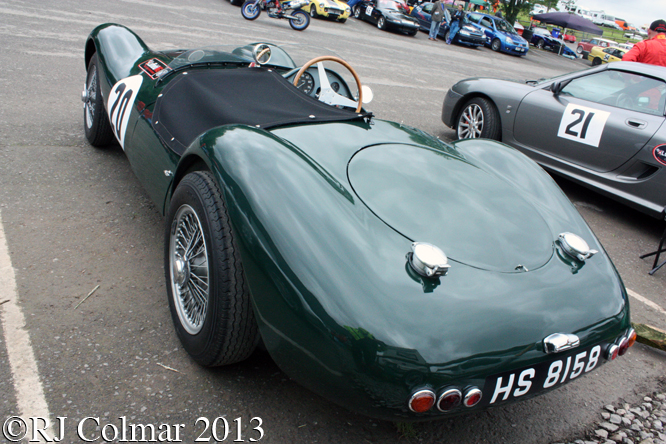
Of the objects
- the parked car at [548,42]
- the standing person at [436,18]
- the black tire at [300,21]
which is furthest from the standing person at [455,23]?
the parked car at [548,42]

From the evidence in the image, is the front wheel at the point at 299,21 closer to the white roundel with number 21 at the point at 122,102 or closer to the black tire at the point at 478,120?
the black tire at the point at 478,120

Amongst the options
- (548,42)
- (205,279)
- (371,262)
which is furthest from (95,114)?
(548,42)

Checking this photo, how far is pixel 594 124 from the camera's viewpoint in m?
4.73

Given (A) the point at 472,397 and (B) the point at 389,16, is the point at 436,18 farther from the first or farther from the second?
(A) the point at 472,397

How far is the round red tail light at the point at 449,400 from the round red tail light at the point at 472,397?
0.03 meters

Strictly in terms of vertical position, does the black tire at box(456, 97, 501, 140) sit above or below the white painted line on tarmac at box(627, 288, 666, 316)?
above

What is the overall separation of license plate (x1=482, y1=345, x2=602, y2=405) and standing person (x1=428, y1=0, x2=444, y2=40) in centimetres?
1855

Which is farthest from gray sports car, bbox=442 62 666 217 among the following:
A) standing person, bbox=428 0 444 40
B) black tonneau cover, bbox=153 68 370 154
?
standing person, bbox=428 0 444 40

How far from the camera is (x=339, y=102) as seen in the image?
3139 millimetres

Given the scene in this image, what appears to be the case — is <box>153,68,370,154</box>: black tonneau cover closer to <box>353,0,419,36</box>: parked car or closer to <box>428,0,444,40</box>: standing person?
<box>353,0,419,36</box>: parked car

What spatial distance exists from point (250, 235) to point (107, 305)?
110 centimetres

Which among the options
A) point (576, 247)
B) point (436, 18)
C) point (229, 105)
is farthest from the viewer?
point (436, 18)

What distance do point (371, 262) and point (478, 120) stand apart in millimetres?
4394

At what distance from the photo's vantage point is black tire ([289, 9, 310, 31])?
13320 millimetres
